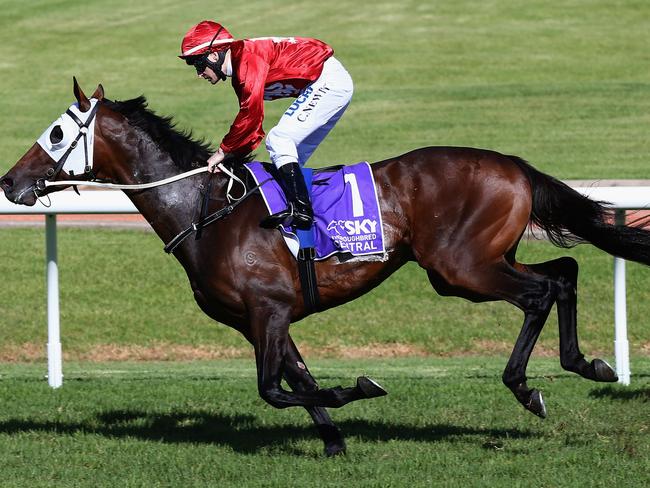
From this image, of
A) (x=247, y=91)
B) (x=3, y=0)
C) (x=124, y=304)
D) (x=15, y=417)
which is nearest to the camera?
(x=247, y=91)

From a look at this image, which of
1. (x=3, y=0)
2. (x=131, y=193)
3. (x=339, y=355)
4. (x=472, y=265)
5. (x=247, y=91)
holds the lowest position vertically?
(x=339, y=355)

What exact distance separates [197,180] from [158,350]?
144 inches

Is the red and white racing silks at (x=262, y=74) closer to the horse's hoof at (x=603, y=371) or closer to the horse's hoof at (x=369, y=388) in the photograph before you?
the horse's hoof at (x=369, y=388)

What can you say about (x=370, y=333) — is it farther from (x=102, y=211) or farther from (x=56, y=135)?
(x=56, y=135)

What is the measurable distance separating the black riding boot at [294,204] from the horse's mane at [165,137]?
46 centimetres

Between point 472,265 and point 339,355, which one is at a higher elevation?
point 472,265

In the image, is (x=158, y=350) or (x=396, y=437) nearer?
(x=396, y=437)

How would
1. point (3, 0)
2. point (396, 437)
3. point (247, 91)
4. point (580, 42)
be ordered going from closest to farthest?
point (247, 91), point (396, 437), point (580, 42), point (3, 0)

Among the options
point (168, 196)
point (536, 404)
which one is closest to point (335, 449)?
point (536, 404)

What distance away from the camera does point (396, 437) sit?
6500mm

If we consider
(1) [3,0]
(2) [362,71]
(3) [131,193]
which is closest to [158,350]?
(3) [131,193]

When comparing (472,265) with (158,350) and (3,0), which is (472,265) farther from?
(3,0)

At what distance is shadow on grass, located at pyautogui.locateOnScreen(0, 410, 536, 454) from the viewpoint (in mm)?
6457

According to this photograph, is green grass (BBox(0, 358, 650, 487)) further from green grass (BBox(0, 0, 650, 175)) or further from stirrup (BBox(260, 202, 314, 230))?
green grass (BBox(0, 0, 650, 175))
